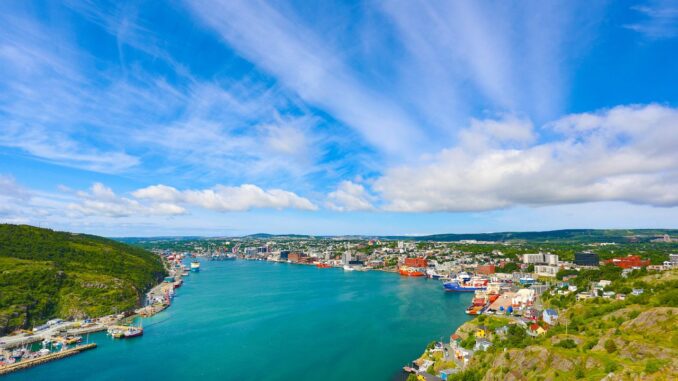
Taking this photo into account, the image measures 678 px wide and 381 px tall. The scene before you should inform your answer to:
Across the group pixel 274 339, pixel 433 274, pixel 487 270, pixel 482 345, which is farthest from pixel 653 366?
pixel 433 274

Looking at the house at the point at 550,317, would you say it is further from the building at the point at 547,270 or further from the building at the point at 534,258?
the building at the point at 534,258

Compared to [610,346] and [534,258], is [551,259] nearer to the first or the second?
[534,258]

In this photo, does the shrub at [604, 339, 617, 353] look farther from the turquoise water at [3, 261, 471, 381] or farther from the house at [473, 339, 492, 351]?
the turquoise water at [3, 261, 471, 381]

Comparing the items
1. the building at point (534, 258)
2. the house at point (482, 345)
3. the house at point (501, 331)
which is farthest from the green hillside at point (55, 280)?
the building at point (534, 258)

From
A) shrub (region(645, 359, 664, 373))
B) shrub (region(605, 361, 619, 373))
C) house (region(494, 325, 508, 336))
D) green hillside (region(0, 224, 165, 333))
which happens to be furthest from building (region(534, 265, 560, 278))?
green hillside (region(0, 224, 165, 333))

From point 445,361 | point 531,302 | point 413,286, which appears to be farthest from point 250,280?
point 445,361

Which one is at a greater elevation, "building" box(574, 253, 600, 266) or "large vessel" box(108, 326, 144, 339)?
"building" box(574, 253, 600, 266)

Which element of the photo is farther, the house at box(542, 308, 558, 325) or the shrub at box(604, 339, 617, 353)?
the house at box(542, 308, 558, 325)
